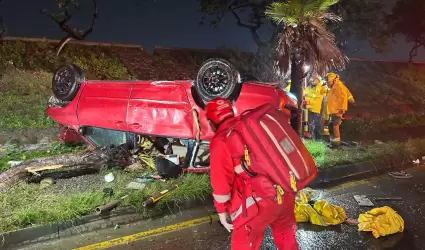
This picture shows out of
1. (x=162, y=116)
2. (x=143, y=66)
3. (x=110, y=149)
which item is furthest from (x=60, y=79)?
(x=143, y=66)

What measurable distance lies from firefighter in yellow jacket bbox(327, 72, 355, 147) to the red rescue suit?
6623mm

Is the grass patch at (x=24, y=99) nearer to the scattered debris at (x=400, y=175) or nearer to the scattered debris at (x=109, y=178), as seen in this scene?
the scattered debris at (x=109, y=178)

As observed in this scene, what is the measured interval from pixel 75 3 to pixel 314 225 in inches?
480

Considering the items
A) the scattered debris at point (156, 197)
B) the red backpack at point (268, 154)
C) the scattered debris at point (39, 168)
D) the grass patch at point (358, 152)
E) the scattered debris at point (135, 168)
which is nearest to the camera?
the red backpack at point (268, 154)

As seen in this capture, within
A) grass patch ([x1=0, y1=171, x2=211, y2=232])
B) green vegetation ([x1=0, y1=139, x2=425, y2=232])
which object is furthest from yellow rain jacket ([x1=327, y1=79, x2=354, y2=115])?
→ grass patch ([x1=0, y1=171, x2=211, y2=232])

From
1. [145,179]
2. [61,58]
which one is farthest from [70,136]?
[61,58]

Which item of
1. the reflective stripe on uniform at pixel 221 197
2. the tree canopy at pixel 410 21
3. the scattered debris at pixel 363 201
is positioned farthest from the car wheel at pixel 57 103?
the tree canopy at pixel 410 21

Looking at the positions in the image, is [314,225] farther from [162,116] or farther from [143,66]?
[143,66]

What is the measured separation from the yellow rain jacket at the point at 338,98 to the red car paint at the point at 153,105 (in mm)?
3216

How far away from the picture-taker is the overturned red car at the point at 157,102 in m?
5.57

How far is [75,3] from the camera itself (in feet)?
44.5

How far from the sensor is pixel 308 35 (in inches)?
325

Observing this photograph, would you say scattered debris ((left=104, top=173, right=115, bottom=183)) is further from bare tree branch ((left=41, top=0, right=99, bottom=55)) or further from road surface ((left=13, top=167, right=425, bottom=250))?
bare tree branch ((left=41, top=0, right=99, bottom=55))

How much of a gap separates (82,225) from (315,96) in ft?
22.6
